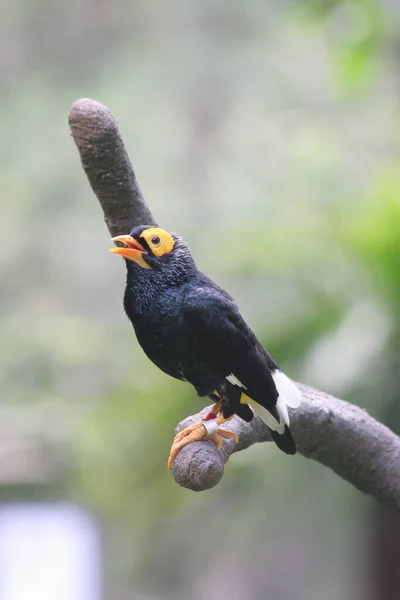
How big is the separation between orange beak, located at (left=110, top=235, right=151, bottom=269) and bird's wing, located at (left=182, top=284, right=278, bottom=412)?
9 cm

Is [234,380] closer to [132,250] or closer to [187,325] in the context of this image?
[187,325]

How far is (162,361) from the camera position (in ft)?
4.00

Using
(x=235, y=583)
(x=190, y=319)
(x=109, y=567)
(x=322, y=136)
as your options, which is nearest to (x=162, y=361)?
(x=190, y=319)

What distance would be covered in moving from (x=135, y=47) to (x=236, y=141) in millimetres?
1196

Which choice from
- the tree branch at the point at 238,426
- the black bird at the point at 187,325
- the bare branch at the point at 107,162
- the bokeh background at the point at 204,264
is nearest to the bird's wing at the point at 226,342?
the black bird at the point at 187,325

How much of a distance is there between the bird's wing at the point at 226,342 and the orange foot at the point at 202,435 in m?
0.08

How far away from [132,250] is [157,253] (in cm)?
6

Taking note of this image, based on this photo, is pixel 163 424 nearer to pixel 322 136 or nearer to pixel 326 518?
pixel 326 518

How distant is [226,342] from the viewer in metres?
1.22

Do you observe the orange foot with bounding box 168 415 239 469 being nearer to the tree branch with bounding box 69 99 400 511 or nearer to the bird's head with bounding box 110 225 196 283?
the tree branch with bounding box 69 99 400 511

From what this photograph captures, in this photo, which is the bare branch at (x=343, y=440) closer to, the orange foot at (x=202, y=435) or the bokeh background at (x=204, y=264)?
the orange foot at (x=202, y=435)

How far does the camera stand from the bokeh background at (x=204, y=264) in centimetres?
324

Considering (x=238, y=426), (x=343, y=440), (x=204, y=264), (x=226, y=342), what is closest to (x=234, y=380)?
(x=226, y=342)

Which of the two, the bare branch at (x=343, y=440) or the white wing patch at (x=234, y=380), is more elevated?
the bare branch at (x=343, y=440)
